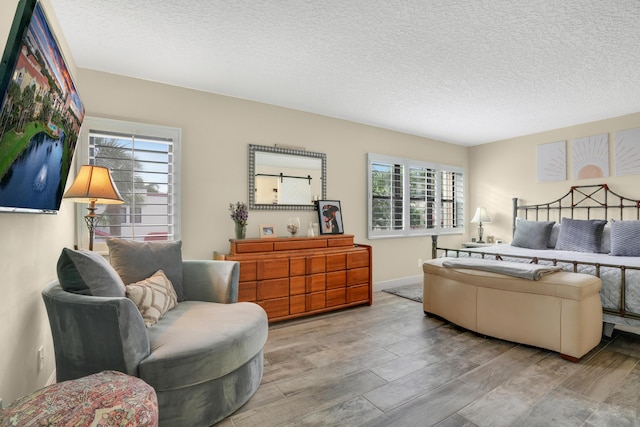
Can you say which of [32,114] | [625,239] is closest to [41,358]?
[32,114]

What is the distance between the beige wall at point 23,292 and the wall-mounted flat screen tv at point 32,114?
5.7 inches

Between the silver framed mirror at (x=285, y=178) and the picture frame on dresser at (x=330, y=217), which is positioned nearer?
the silver framed mirror at (x=285, y=178)

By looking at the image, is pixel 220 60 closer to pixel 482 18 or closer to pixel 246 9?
pixel 246 9

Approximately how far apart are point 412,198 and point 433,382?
3458 mm

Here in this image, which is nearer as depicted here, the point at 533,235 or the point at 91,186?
the point at 91,186

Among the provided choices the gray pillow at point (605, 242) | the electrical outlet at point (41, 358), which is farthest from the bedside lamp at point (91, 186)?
the gray pillow at point (605, 242)

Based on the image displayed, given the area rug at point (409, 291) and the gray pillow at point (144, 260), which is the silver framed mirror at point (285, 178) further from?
the area rug at point (409, 291)

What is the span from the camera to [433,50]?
2512 mm

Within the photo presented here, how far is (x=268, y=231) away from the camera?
3.64 metres

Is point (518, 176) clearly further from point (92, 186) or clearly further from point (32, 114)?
point (32, 114)

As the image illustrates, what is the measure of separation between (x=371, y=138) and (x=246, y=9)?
115 inches

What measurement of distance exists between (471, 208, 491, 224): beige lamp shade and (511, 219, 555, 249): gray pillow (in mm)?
919

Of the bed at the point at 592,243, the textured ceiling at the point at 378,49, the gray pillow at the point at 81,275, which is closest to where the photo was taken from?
the gray pillow at the point at 81,275

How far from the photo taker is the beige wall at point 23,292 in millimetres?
1396
